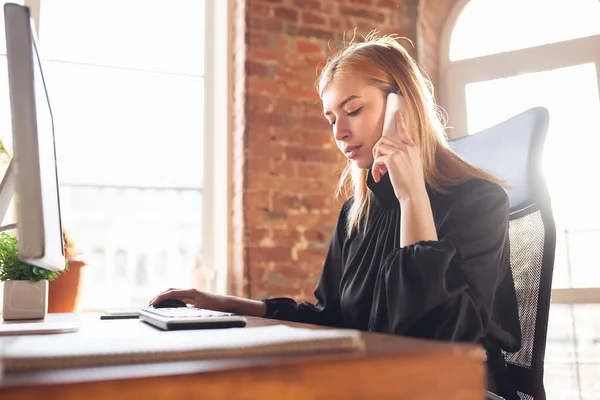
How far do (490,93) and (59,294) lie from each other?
2184mm

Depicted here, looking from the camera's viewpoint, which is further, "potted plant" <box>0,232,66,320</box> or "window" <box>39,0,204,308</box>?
"window" <box>39,0,204,308</box>

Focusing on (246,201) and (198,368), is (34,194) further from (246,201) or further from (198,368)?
(246,201)

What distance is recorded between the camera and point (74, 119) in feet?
8.44

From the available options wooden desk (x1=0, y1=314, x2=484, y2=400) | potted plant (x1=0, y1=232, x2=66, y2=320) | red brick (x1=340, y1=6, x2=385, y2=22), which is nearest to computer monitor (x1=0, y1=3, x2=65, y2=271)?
wooden desk (x1=0, y1=314, x2=484, y2=400)

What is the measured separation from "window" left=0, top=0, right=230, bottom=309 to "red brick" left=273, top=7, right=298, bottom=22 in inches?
10.5

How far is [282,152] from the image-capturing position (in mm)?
2594

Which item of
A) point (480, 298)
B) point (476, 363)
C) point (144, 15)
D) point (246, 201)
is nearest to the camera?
point (476, 363)

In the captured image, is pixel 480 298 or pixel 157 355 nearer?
pixel 157 355

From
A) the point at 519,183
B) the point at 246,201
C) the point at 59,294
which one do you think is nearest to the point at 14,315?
the point at 59,294

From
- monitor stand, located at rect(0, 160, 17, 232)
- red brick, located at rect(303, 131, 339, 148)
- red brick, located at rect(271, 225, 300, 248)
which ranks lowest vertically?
red brick, located at rect(271, 225, 300, 248)

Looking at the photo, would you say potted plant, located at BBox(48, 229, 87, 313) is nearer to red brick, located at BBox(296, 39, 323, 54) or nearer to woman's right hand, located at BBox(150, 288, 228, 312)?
woman's right hand, located at BBox(150, 288, 228, 312)

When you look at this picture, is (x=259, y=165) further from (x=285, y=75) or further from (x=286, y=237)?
(x=285, y=75)

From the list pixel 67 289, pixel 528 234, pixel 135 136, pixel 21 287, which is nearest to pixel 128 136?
pixel 135 136

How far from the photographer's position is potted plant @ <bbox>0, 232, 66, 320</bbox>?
1.18 metres
